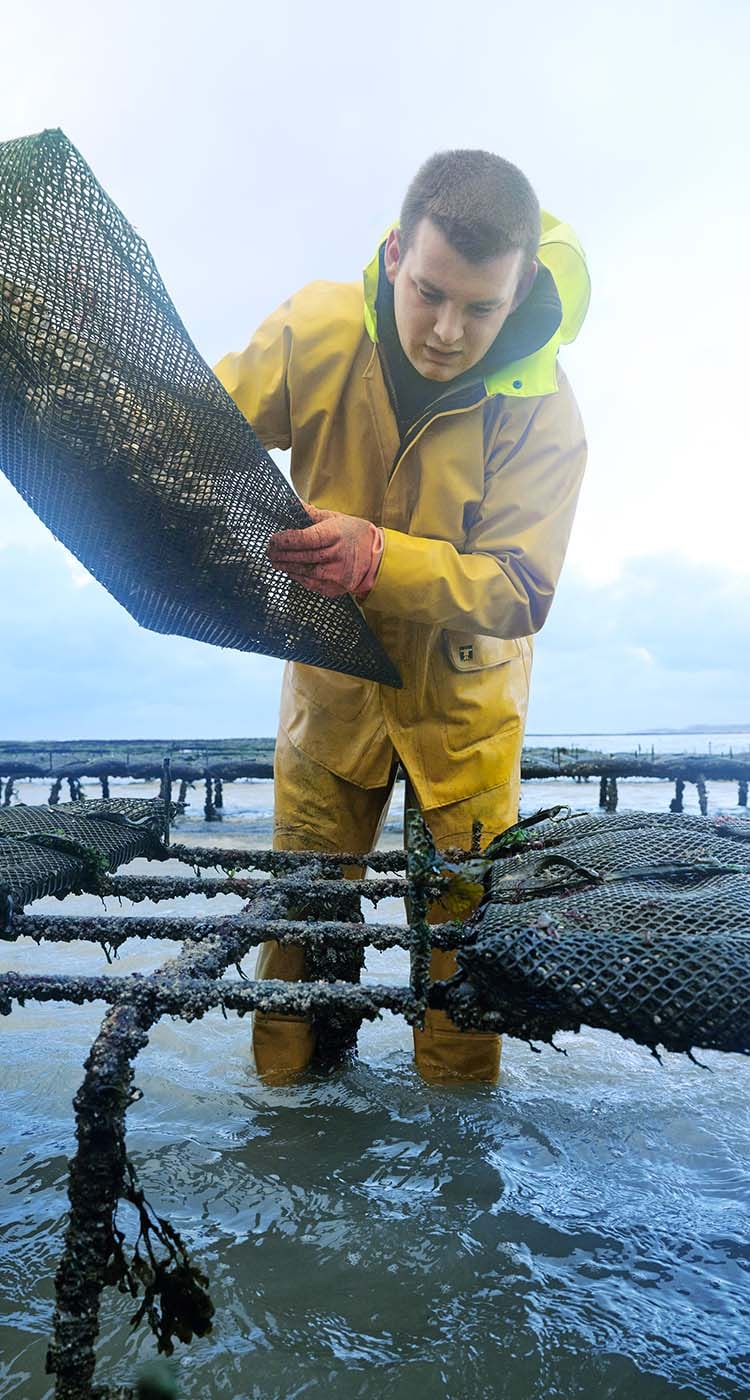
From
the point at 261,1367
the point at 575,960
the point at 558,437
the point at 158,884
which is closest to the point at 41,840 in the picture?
the point at 158,884

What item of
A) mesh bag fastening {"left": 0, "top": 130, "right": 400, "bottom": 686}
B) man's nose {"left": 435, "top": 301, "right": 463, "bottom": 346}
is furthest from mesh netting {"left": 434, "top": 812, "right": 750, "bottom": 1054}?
man's nose {"left": 435, "top": 301, "right": 463, "bottom": 346}

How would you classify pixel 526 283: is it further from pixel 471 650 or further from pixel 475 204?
pixel 471 650

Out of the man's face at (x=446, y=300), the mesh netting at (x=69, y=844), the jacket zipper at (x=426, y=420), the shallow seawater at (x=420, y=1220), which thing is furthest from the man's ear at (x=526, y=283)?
the shallow seawater at (x=420, y=1220)

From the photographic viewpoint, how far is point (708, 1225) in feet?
7.35

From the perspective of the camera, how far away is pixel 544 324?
2559mm

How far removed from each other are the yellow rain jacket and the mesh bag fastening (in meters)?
0.32

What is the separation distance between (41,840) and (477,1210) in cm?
154

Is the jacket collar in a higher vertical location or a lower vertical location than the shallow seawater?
higher

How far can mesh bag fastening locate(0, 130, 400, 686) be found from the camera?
224 cm

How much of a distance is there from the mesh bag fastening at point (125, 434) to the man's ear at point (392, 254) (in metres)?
Answer: 0.63

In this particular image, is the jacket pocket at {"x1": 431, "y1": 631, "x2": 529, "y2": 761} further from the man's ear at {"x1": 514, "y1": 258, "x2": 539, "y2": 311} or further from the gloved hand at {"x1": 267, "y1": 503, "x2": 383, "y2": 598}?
the man's ear at {"x1": 514, "y1": 258, "x2": 539, "y2": 311}

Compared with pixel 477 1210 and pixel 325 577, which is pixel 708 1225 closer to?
pixel 477 1210

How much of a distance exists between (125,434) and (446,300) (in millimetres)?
922

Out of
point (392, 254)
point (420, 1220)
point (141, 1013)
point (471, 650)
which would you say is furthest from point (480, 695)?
point (141, 1013)
